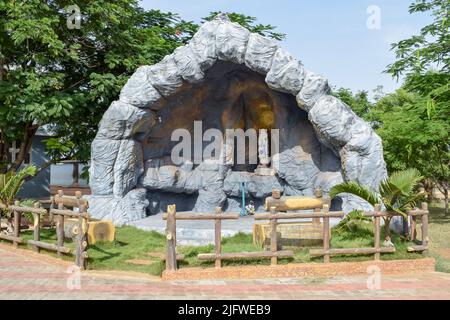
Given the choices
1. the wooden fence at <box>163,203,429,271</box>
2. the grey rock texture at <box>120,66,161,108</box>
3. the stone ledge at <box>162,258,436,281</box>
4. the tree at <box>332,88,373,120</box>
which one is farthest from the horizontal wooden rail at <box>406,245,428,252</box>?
the tree at <box>332,88,373,120</box>

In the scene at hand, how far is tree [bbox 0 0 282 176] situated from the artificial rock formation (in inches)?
84.2

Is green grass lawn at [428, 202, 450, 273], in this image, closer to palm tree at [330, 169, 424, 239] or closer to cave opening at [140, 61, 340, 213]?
palm tree at [330, 169, 424, 239]

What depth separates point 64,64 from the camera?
14133 millimetres

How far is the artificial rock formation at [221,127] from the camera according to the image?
33.4ft

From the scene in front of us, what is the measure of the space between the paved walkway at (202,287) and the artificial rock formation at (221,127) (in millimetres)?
→ 3360

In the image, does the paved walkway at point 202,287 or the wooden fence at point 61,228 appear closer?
the paved walkway at point 202,287

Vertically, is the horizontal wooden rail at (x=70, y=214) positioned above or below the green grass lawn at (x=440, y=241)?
above

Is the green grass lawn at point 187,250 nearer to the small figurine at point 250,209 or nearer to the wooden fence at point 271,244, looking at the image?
the wooden fence at point 271,244

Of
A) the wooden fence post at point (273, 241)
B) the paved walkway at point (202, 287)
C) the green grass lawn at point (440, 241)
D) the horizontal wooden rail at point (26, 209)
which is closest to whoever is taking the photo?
the paved walkway at point (202, 287)

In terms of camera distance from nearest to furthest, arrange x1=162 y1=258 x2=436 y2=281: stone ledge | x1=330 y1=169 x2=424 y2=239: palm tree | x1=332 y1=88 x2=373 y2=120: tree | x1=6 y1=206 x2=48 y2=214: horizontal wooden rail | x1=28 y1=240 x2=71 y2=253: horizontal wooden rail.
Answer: x1=162 y1=258 x2=436 y2=281: stone ledge < x1=330 y1=169 x2=424 y2=239: palm tree < x1=28 y1=240 x2=71 y2=253: horizontal wooden rail < x1=6 y1=206 x2=48 y2=214: horizontal wooden rail < x1=332 y1=88 x2=373 y2=120: tree

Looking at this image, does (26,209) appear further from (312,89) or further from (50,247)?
(312,89)

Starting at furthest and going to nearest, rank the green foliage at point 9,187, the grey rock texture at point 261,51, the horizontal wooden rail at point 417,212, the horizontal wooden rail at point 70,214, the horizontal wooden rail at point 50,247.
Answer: the grey rock texture at point 261,51
the green foliage at point 9,187
the horizontal wooden rail at point 50,247
the horizontal wooden rail at point 417,212
the horizontal wooden rail at point 70,214

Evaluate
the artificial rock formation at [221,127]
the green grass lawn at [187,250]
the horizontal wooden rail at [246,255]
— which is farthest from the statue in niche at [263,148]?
the horizontal wooden rail at [246,255]

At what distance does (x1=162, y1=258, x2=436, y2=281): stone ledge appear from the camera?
23.3 feet
